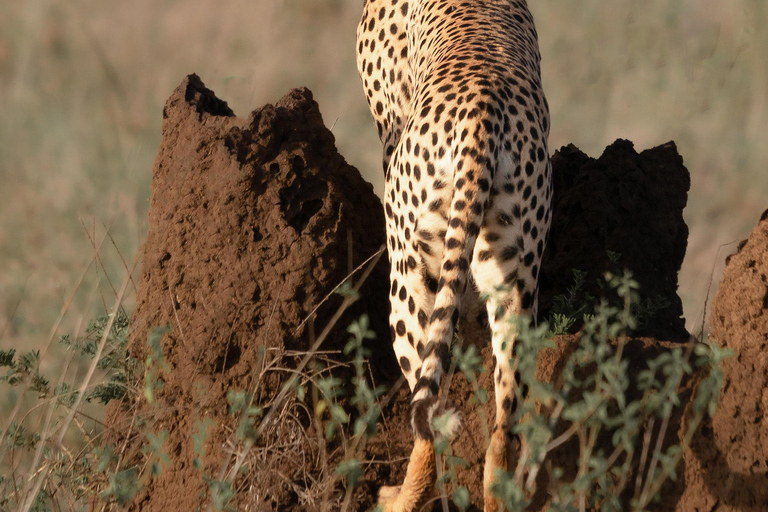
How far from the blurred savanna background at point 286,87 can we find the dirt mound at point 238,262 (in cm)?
378

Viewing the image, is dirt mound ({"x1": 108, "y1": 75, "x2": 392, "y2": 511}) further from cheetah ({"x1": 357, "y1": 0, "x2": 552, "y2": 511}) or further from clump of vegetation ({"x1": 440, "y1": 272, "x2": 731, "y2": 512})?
clump of vegetation ({"x1": 440, "y1": 272, "x2": 731, "y2": 512})

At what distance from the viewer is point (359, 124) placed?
32.0 ft

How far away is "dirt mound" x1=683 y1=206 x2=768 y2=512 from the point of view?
2.79 m

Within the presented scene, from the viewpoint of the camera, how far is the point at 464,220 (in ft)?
9.61

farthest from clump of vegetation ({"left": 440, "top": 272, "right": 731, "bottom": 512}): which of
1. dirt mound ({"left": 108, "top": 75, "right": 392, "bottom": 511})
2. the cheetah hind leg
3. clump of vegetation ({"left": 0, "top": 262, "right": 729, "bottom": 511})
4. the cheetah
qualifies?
dirt mound ({"left": 108, "top": 75, "right": 392, "bottom": 511})

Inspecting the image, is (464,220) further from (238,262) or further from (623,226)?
(623,226)

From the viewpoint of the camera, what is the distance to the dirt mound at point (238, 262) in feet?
11.3

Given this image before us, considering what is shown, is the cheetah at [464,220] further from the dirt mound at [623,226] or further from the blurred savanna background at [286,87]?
the blurred savanna background at [286,87]

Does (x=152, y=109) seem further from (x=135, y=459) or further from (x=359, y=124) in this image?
(x=135, y=459)

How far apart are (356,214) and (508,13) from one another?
1.06m

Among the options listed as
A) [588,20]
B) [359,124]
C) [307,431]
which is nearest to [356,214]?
[307,431]

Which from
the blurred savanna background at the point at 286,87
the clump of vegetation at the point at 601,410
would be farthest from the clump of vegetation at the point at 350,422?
the blurred savanna background at the point at 286,87

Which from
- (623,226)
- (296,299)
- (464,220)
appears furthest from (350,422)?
(623,226)

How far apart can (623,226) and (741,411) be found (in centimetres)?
147
